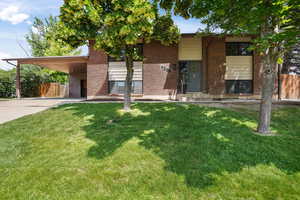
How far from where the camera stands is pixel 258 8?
11.6 feet

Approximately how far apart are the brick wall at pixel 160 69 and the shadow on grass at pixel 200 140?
4.66 meters

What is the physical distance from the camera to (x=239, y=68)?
1068 centimetres

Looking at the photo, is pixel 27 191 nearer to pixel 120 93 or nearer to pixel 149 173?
pixel 149 173

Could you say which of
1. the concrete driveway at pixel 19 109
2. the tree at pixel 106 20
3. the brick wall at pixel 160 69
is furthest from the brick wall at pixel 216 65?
the concrete driveway at pixel 19 109

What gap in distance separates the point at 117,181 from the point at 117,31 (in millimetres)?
4456

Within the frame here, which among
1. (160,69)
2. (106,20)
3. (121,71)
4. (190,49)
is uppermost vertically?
(190,49)

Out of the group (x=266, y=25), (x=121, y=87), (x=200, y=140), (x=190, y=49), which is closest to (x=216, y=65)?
(x=190, y=49)

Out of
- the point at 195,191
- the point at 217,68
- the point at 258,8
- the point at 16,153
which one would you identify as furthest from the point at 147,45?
the point at 195,191

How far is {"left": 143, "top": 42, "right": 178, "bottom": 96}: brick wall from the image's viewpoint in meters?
10.7

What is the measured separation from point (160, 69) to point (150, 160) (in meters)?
8.23

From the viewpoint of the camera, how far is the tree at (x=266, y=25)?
3.30 m

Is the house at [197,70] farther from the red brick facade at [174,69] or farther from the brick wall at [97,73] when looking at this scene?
the brick wall at [97,73]

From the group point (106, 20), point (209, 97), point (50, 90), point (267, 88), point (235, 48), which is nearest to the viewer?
point (267, 88)

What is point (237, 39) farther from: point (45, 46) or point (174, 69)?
point (45, 46)
